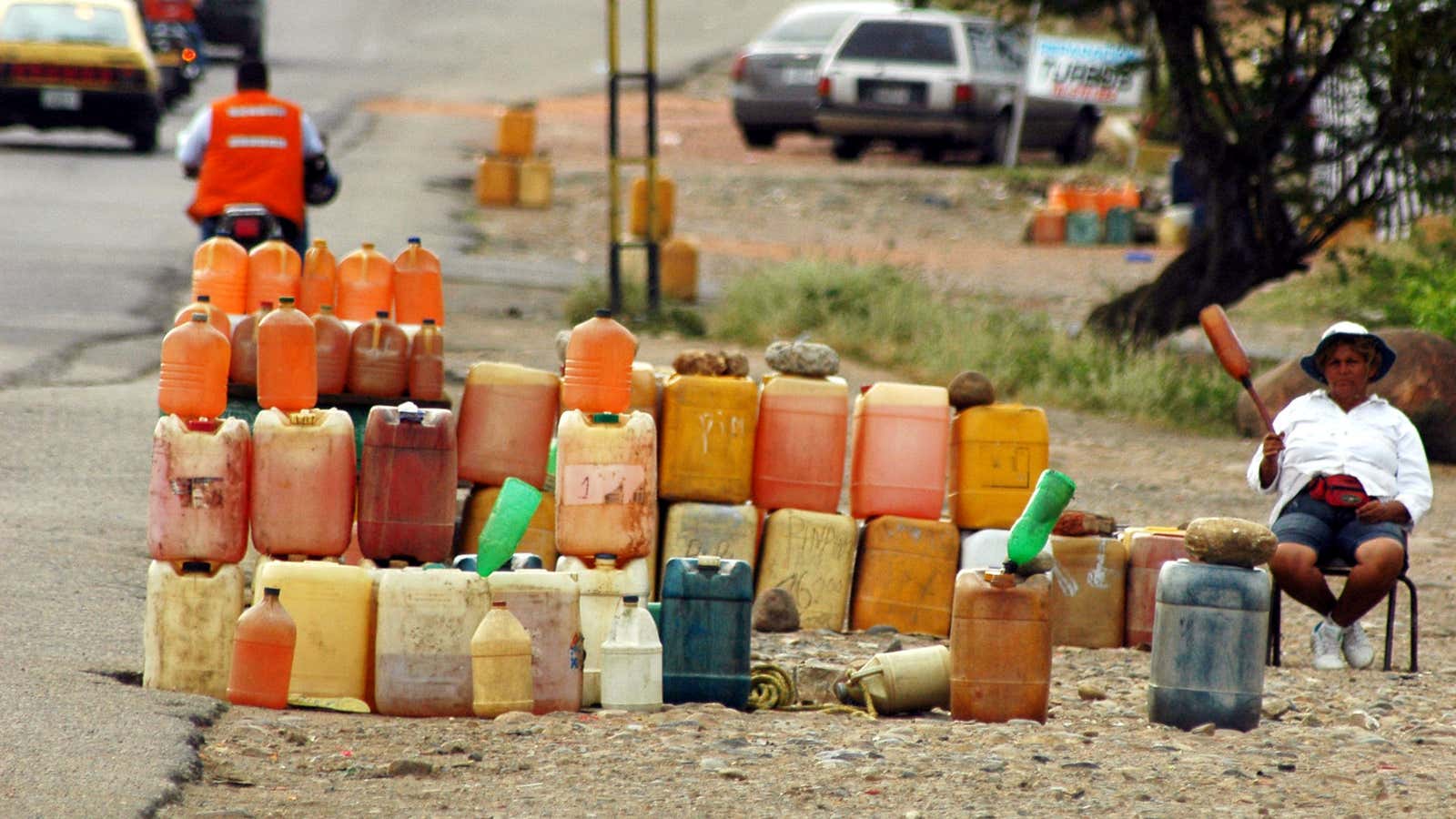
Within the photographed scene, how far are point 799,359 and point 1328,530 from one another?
2.02 m

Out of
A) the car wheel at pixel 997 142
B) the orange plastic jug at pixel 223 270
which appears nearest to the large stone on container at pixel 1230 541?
the orange plastic jug at pixel 223 270

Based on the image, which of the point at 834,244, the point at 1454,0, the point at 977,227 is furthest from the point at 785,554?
the point at 977,227

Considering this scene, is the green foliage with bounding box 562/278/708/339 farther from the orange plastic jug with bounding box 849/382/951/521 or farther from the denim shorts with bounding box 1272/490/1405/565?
the denim shorts with bounding box 1272/490/1405/565

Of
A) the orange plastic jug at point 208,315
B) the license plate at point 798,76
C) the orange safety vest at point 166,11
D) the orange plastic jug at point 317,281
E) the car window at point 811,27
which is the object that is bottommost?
the orange plastic jug at point 208,315

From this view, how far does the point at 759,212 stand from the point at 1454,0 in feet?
38.5

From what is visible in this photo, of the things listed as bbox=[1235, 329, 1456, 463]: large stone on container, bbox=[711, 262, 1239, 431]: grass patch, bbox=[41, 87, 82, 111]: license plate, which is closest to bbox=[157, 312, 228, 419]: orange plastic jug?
bbox=[1235, 329, 1456, 463]: large stone on container

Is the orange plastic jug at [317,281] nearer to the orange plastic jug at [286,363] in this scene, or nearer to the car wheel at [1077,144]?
the orange plastic jug at [286,363]

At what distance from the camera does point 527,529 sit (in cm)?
781

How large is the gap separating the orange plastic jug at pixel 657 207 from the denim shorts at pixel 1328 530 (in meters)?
8.78

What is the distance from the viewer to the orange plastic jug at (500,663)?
6.05 m

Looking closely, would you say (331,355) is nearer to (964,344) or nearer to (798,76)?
(964,344)

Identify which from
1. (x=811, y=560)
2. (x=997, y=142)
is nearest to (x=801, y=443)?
(x=811, y=560)

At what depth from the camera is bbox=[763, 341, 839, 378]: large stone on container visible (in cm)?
806

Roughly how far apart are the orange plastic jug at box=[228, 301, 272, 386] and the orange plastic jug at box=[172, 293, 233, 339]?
0.06 metres
